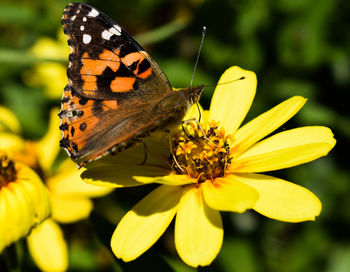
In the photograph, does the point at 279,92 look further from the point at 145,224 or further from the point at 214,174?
the point at 145,224

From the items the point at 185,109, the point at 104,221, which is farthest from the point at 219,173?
the point at 104,221

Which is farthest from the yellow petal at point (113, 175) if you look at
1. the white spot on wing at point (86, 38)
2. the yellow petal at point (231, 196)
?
the white spot on wing at point (86, 38)

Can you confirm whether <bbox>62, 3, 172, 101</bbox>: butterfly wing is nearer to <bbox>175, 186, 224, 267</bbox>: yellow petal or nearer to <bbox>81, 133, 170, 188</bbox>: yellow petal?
<bbox>81, 133, 170, 188</bbox>: yellow petal

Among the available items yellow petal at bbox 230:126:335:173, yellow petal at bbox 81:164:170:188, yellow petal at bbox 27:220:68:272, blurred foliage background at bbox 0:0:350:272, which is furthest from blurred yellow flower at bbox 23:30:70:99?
yellow petal at bbox 230:126:335:173

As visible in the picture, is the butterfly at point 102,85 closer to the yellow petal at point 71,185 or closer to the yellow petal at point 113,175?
the yellow petal at point 113,175

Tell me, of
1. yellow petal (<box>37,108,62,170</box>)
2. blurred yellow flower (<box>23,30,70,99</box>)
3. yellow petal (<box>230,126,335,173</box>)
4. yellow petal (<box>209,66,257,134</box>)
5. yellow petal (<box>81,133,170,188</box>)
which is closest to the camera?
yellow petal (<box>230,126,335,173</box>)

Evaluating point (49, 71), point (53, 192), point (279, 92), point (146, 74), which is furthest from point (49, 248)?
point (49, 71)
